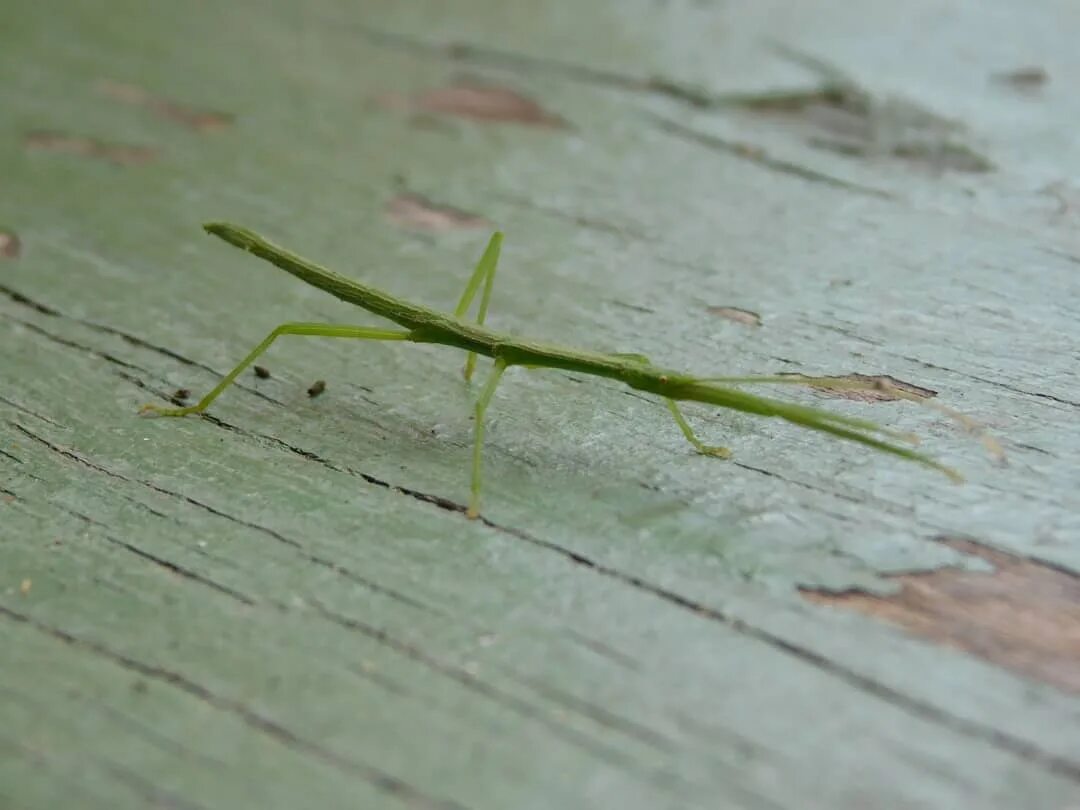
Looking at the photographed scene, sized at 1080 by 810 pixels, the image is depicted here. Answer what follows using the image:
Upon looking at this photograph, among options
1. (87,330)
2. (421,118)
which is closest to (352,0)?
(421,118)

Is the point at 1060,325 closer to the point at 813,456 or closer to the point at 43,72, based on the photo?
the point at 813,456

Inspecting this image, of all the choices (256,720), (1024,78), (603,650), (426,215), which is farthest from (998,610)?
(1024,78)

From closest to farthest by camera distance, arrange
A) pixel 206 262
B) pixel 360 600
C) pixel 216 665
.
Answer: pixel 216 665 < pixel 360 600 < pixel 206 262

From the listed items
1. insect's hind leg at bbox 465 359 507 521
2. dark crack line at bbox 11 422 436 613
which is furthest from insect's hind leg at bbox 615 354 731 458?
dark crack line at bbox 11 422 436 613

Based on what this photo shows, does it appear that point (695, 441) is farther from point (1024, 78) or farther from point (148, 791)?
point (1024, 78)

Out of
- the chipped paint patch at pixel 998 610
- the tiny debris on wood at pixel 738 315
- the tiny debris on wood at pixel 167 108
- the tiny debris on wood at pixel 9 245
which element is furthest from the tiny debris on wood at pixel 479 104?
the chipped paint patch at pixel 998 610

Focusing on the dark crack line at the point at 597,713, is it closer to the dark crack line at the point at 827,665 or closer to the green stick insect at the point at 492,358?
the dark crack line at the point at 827,665

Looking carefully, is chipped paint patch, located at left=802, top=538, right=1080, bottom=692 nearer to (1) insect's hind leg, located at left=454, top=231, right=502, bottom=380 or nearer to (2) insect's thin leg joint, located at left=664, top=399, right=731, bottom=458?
(2) insect's thin leg joint, located at left=664, top=399, right=731, bottom=458

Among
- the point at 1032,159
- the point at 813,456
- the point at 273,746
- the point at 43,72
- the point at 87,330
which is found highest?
the point at 1032,159
